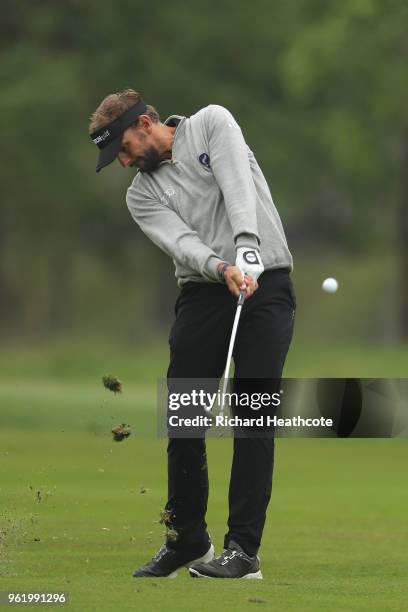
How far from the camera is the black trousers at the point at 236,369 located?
7043mm

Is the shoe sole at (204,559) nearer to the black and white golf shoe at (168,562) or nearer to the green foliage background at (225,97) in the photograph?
the black and white golf shoe at (168,562)

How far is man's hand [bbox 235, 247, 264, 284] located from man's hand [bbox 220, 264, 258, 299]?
0.02 m

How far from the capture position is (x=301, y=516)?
9859mm

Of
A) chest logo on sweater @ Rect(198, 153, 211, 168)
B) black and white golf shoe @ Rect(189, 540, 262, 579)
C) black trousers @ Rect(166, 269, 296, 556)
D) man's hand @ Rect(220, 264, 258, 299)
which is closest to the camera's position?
man's hand @ Rect(220, 264, 258, 299)

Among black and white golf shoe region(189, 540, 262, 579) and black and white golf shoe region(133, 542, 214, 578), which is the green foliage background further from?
black and white golf shoe region(189, 540, 262, 579)

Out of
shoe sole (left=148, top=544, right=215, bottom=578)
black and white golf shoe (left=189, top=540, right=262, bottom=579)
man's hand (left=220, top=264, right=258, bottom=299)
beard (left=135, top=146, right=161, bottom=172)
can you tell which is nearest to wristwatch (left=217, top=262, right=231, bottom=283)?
man's hand (left=220, top=264, right=258, bottom=299)

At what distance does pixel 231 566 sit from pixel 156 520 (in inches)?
86.9

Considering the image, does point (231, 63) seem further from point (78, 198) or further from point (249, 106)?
point (78, 198)

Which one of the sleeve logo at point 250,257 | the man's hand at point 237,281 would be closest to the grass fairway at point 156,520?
the man's hand at point 237,281

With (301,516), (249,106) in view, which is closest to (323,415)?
(301,516)

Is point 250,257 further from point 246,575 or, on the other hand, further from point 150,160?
point 246,575

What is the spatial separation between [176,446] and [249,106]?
88.4 feet

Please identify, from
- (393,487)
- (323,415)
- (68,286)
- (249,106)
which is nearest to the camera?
(323,415)

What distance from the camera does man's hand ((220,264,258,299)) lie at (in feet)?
22.4
